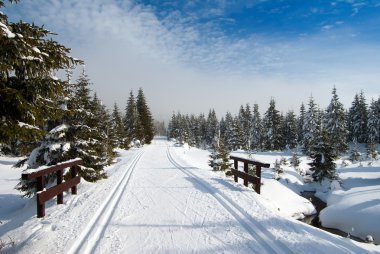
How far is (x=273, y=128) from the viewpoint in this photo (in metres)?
65.4

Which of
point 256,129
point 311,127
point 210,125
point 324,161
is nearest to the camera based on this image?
point 324,161

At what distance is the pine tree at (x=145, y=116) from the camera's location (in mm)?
69262

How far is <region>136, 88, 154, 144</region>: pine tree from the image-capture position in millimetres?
69262

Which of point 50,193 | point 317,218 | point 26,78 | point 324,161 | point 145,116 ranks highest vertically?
point 145,116

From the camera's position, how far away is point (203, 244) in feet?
18.2

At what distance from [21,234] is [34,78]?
3404 millimetres

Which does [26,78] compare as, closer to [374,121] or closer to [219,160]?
[219,160]

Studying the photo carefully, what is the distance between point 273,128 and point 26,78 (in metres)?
63.0

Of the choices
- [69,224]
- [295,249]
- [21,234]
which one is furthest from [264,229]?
[21,234]

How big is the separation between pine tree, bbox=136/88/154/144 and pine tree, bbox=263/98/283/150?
26.9 metres

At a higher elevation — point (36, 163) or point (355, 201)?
point (36, 163)

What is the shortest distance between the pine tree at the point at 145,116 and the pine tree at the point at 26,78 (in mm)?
61595

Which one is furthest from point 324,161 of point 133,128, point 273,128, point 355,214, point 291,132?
point 291,132

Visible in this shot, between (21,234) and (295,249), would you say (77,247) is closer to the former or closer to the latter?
(21,234)
